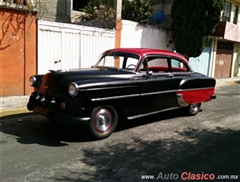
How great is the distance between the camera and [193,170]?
3.74 meters

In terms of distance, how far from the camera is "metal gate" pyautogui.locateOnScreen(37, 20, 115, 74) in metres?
8.68

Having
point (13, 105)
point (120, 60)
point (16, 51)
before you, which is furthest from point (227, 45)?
point (13, 105)

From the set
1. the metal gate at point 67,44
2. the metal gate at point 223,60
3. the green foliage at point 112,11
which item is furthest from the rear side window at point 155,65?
the metal gate at point 223,60

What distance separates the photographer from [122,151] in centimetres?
438

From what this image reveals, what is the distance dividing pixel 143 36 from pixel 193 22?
8.94ft

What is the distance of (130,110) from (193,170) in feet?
6.29

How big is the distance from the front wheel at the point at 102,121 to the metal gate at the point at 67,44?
4599 mm

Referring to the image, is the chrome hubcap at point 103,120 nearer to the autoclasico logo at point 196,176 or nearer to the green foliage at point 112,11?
the autoclasico logo at point 196,176

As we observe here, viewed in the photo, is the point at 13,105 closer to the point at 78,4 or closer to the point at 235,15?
the point at 78,4

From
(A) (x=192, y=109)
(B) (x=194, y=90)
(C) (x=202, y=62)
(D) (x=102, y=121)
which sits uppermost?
(C) (x=202, y=62)

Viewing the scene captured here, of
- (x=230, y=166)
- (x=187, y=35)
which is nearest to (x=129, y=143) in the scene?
(x=230, y=166)

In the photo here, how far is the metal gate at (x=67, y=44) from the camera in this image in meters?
8.68

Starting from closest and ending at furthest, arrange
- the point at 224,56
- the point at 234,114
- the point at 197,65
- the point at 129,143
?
the point at 129,143 < the point at 234,114 < the point at 197,65 < the point at 224,56

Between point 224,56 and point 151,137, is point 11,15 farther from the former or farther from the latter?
point 224,56
